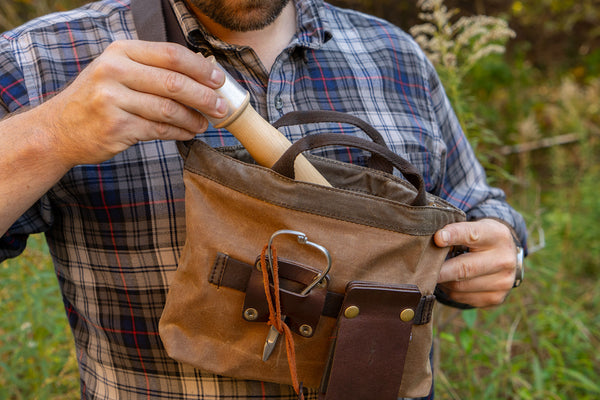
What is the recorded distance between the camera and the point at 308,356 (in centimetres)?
→ 105

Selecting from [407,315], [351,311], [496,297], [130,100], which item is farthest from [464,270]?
[130,100]

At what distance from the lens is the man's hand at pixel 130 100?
908 millimetres

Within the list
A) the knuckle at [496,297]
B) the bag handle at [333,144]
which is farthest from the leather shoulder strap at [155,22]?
the knuckle at [496,297]

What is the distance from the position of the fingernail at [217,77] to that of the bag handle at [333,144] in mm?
189

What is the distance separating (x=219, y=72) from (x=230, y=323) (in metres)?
0.51

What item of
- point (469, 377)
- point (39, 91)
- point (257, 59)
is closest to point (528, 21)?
point (469, 377)

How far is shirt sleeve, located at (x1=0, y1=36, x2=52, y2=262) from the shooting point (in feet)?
3.79

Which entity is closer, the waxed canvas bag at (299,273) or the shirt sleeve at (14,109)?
the waxed canvas bag at (299,273)

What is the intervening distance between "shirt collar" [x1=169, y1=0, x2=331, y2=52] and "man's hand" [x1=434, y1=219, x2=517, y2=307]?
0.72 m

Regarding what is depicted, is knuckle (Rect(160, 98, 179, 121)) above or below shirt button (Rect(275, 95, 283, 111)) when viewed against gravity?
above

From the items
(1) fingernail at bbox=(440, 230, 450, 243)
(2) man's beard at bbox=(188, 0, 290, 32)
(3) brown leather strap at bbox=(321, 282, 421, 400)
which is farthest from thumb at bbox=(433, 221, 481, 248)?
(2) man's beard at bbox=(188, 0, 290, 32)

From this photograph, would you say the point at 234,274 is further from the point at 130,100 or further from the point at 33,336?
the point at 33,336

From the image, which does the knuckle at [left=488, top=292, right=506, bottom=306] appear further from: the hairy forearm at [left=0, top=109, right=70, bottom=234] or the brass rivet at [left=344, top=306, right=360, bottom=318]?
the hairy forearm at [left=0, top=109, right=70, bottom=234]

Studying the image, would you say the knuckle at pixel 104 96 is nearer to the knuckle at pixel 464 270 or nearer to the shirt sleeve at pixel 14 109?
the shirt sleeve at pixel 14 109
